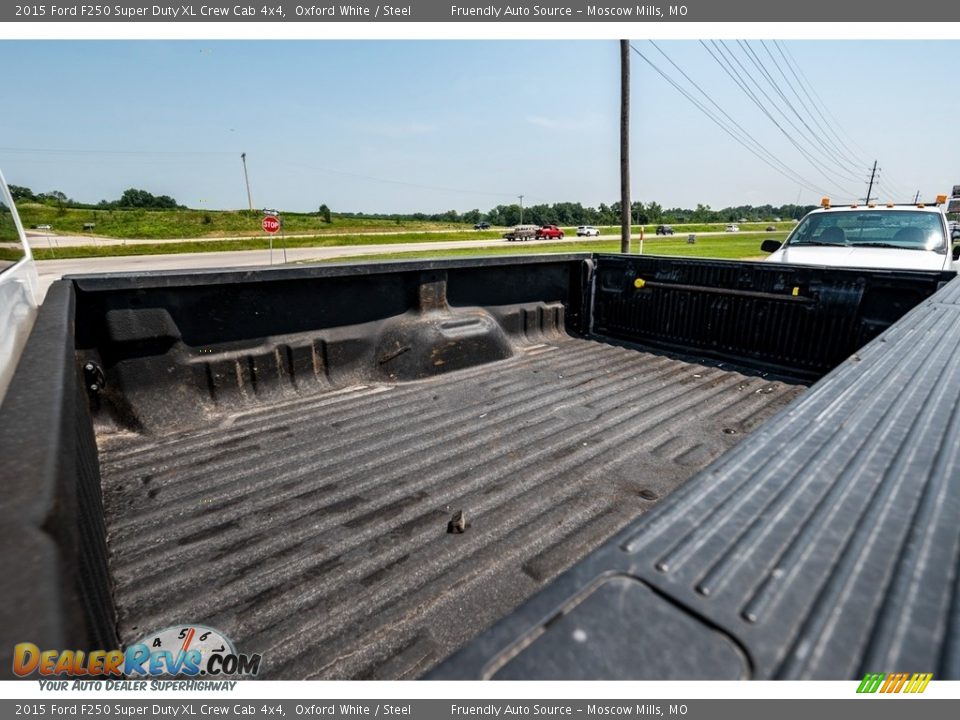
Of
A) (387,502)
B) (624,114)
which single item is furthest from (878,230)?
(624,114)

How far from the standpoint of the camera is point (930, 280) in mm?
3111

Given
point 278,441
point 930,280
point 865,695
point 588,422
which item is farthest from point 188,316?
point 930,280

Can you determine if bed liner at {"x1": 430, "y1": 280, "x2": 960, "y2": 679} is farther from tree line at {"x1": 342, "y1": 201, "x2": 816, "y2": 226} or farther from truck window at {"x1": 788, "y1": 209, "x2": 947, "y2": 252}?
tree line at {"x1": 342, "y1": 201, "x2": 816, "y2": 226}

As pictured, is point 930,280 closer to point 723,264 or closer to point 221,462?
point 723,264

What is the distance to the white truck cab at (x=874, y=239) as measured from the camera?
203 inches

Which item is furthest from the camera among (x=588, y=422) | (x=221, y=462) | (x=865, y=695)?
(x=588, y=422)

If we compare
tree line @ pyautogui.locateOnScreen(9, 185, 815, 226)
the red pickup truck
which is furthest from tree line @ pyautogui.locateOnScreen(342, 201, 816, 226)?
the red pickup truck

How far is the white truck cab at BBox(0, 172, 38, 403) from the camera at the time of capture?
154cm

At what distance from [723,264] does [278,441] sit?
355 centimetres

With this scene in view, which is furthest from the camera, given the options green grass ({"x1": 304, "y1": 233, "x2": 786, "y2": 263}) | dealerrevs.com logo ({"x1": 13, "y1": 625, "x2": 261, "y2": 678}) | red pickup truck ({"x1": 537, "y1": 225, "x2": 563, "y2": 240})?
red pickup truck ({"x1": 537, "y1": 225, "x2": 563, "y2": 240})

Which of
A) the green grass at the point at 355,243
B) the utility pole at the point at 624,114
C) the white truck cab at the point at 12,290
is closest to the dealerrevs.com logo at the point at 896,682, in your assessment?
the white truck cab at the point at 12,290

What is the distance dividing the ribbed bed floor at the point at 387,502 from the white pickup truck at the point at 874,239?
2.97m

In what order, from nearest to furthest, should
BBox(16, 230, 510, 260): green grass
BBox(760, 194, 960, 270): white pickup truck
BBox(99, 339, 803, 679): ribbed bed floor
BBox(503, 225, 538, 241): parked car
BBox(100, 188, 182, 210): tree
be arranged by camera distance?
BBox(99, 339, 803, 679): ribbed bed floor → BBox(760, 194, 960, 270): white pickup truck → BBox(16, 230, 510, 260): green grass → BBox(503, 225, 538, 241): parked car → BBox(100, 188, 182, 210): tree

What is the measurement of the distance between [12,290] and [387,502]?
1.66 m
